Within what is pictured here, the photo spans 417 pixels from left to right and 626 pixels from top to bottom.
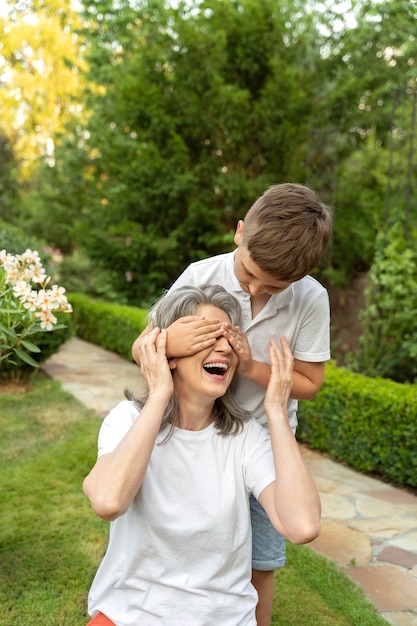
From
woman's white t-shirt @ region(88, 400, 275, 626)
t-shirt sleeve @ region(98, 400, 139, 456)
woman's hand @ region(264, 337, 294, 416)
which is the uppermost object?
woman's hand @ region(264, 337, 294, 416)

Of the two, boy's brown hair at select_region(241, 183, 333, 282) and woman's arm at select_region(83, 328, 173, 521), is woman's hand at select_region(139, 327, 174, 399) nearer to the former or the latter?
woman's arm at select_region(83, 328, 173, 521)

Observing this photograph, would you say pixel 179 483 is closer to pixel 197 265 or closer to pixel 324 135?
pixel 197 265

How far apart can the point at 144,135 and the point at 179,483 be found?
7.68m

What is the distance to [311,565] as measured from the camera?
3037mm

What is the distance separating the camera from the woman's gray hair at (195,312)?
1656 mm

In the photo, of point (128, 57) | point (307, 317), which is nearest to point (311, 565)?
point (307, 317)

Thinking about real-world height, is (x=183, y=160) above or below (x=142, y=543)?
above

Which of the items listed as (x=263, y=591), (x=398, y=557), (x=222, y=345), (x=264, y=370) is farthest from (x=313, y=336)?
(x=398, y=557)

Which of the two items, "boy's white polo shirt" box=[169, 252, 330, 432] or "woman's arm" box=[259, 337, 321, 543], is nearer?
"woman's arm" box=[259, 337, 321, 543]

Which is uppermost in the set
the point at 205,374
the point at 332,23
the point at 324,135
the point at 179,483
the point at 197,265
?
the point at 332,23

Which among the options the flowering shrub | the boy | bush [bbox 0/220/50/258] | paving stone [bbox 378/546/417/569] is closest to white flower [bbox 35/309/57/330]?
the flowering shrub

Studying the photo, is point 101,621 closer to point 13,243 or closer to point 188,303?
point 188,303

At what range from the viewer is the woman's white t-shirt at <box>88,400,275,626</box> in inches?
60.7

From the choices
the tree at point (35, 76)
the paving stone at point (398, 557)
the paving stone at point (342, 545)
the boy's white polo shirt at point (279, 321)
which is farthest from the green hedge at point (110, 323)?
the tree at point (35, 76)
